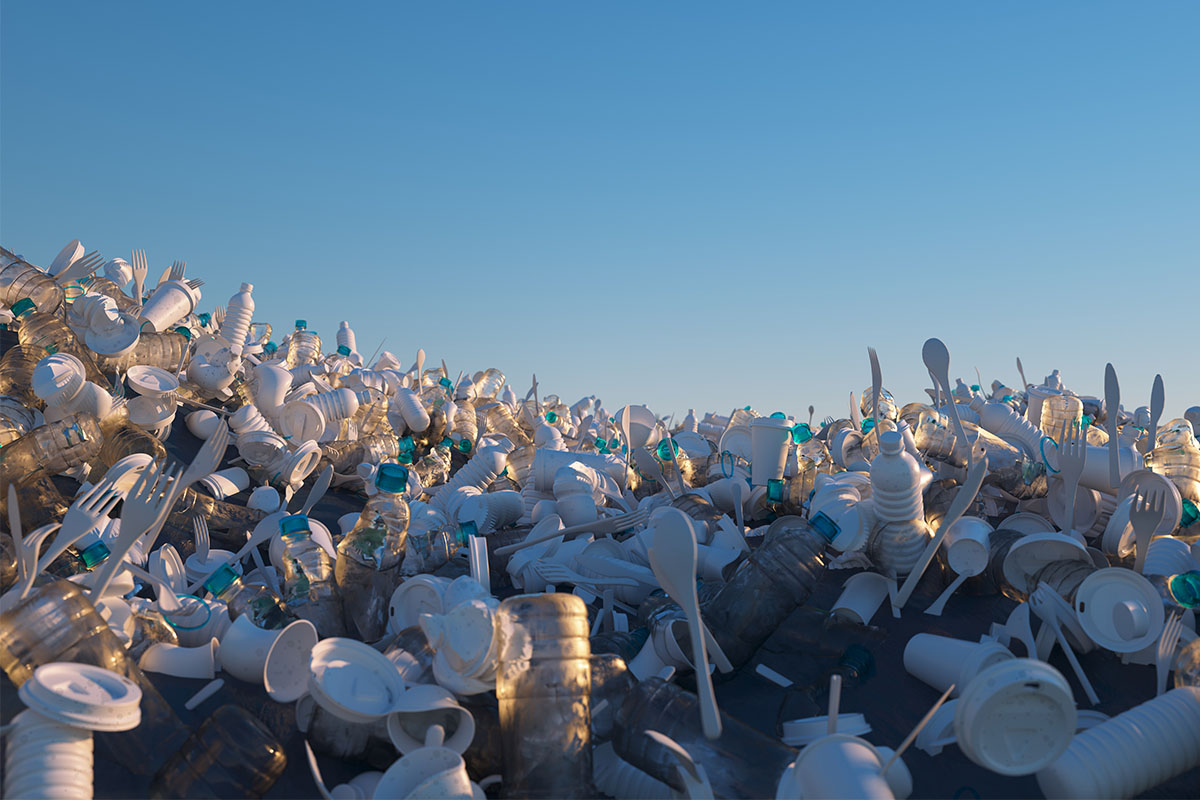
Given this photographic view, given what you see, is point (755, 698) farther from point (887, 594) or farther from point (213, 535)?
point (213, 535)

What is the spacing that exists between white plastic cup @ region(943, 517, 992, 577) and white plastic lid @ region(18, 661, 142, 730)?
2.78m

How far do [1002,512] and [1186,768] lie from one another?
2045 millimetres

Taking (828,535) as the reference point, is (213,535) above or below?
below

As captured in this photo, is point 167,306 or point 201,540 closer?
point 201,540

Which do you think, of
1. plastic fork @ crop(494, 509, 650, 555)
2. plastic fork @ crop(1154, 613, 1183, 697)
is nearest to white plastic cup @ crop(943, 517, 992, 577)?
plastic fork @ crop(1154, 613, 1183, 697)

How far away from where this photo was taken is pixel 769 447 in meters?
4.50

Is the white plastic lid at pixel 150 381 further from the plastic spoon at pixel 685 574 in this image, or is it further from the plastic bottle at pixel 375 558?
the plastic spoon at pixel 685 574

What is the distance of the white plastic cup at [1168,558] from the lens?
291 cm

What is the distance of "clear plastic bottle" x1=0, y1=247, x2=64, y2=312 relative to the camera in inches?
214

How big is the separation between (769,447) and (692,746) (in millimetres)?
2386

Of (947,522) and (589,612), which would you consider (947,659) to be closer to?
(947,522)

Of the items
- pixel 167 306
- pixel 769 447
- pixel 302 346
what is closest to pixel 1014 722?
pixel 769 447

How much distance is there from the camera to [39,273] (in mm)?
5715

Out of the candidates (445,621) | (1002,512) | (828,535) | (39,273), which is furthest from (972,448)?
(39,273)
